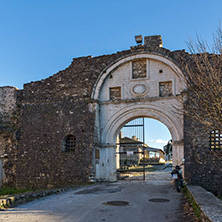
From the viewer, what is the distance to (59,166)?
13.4 m

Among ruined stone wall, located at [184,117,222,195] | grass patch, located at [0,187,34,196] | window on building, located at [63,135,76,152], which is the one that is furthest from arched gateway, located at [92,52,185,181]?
grass patch, located at [0,187,34,196]

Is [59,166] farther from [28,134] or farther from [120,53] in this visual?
[120,53]

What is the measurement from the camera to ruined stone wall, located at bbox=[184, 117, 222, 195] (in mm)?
11445

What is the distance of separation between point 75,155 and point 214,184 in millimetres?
6723

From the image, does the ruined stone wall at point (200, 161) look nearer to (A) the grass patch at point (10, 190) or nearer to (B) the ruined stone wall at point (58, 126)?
(B) the ruined stone wall at point (58, 126)

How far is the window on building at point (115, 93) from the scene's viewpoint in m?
14.0

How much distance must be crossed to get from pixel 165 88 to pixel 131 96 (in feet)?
5.88

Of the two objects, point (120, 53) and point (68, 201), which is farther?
point (120, 53)

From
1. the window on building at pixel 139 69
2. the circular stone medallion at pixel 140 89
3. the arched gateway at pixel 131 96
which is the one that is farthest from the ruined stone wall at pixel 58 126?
the circular stone medallion at pixel 140 89

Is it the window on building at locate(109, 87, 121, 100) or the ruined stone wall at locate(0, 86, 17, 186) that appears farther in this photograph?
the ruined stone wall at locate(0, 86, 17, 186)

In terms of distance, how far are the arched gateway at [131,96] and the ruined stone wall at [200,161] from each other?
932 mm

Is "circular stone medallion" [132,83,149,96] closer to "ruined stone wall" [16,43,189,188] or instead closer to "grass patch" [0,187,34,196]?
"ruined stone wall" [16,43,189,188]

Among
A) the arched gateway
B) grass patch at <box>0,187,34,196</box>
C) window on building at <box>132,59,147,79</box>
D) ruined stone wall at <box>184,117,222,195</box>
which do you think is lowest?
grass patch at <box>0,187,34,196</box>

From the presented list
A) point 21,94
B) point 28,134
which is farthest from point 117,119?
point 21,94
